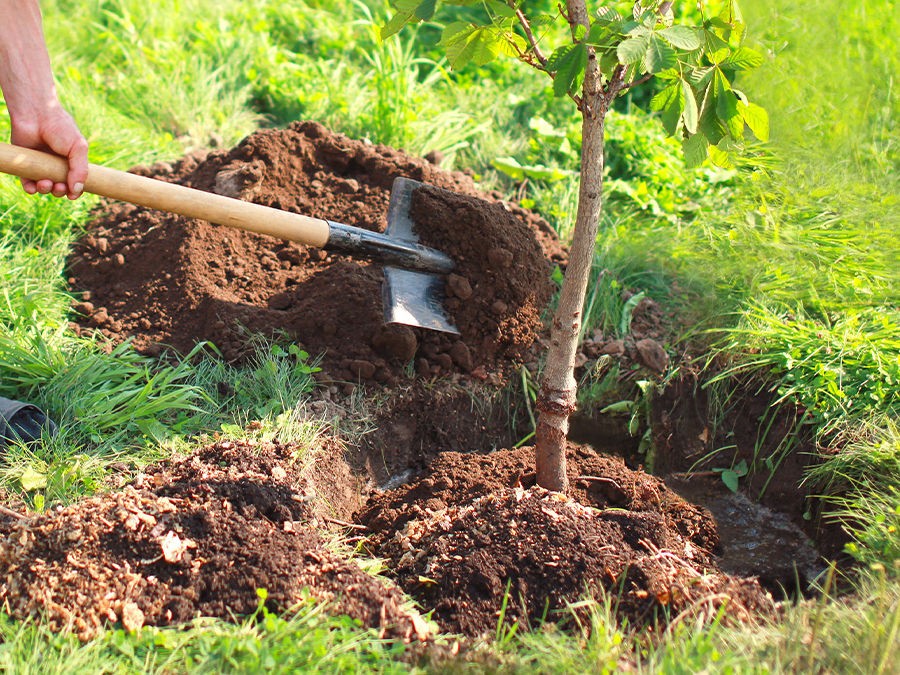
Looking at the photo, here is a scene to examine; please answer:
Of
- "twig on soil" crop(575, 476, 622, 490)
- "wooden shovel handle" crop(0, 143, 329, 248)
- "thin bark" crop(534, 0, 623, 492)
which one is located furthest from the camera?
"twig on soil" crop(575, 476, 622, 490)

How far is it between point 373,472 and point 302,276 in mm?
1015

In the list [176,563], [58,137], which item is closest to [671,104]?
[176,563]

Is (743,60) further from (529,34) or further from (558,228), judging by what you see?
(558,228)

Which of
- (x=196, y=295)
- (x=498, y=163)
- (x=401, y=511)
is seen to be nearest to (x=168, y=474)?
(x=401, y=511)

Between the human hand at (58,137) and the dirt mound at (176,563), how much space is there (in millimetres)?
1048

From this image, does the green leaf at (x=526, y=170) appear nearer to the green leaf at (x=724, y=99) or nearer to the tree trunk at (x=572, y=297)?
the tree trunk at (x=572, y=297)

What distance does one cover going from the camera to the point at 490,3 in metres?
2.27

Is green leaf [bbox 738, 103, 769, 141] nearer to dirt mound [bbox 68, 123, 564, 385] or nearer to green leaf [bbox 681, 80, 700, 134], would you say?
green leaf [bbox 681, 80, 700, 134]

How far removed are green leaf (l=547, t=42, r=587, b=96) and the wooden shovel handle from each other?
125 centimetres

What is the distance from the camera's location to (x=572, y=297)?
2.70 m

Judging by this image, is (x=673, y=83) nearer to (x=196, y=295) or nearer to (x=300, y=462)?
(x=300, y=462)

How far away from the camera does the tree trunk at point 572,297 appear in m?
2.46

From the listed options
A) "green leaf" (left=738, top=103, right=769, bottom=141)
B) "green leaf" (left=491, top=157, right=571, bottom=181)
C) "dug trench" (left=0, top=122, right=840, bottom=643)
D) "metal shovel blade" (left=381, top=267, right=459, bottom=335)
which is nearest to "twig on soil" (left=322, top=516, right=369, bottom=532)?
"dug trench" (left=0, top=122, right=840, bottom=643)

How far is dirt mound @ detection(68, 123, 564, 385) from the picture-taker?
134 inches
